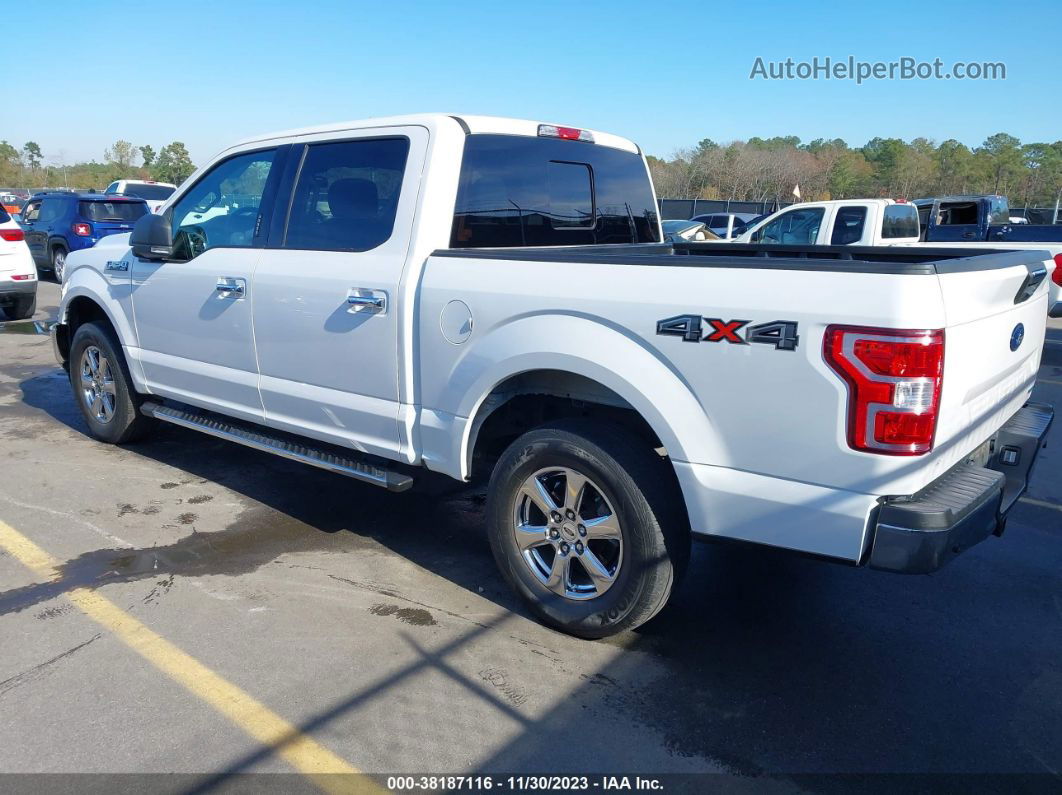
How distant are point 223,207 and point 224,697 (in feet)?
9.53

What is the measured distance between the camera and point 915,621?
368 cm

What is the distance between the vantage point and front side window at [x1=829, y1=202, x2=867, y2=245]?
11.1 meters

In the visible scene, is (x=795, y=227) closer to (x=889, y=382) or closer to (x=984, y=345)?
(x=984, y=345)

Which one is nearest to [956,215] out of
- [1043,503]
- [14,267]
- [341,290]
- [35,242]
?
[1043,503]

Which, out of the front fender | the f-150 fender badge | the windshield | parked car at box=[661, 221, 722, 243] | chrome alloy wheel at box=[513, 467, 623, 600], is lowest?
chrome alloy wheel at box=[513, 467, 623, 600]

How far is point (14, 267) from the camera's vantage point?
1091 centimetres

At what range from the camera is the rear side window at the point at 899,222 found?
1125 cm

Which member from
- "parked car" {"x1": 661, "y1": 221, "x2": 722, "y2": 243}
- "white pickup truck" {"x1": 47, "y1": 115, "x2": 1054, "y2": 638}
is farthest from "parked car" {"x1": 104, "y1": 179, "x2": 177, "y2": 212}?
"white pickup truck" {"x1": 47, "y1": 115, "x2": 1054, "y2": 638}

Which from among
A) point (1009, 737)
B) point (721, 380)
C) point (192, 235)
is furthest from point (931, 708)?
point (192, 235)

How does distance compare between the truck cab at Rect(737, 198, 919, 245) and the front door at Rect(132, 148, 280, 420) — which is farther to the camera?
the truck cab at Rect(737, 198, 919, 245)

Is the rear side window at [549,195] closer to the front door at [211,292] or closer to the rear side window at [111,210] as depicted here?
the front door at [211,292]

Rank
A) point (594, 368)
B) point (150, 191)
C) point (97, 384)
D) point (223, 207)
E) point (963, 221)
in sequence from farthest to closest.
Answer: point (150, 191), point (963, 221), point (97, 384), point (223, 207), point (594, 368)

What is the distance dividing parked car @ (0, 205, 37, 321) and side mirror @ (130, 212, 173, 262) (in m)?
7.18

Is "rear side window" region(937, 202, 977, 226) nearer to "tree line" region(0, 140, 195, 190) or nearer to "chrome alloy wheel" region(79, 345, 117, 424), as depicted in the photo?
"chrome alloy wheel" region(79, 345, 117, 424)
